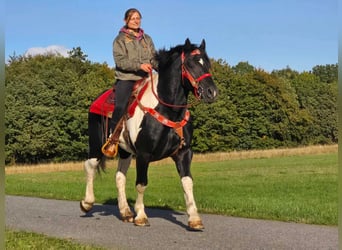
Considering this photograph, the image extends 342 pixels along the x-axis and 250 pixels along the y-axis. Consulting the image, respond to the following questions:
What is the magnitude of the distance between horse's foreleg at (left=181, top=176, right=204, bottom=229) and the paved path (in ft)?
0.44

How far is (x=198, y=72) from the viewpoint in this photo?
7.47 m

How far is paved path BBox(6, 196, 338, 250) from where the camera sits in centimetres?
689

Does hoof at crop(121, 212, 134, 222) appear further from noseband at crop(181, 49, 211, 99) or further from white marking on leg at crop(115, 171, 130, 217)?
noseband at crop(181, 49, 211, 99)

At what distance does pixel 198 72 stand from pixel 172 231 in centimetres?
257

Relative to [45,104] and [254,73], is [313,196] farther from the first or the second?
[254,73]

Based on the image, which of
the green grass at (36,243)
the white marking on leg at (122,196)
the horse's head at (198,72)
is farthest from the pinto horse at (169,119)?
the green grass at (36,243)

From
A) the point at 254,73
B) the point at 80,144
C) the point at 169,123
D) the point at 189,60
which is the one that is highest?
the point at 254,73

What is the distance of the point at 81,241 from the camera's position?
7.33 m

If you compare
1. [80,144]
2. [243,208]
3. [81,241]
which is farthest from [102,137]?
[80,144]

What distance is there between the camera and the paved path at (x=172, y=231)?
689 cm

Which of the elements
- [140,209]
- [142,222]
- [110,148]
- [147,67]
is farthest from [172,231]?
[147,67]

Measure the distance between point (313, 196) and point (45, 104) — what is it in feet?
145

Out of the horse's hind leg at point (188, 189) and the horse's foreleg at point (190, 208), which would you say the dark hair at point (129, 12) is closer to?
the horse's hind leg at point (188, 189)

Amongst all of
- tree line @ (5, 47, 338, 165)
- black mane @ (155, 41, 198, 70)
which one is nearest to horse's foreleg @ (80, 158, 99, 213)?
black mane @ (155, 41, 198, 70)
